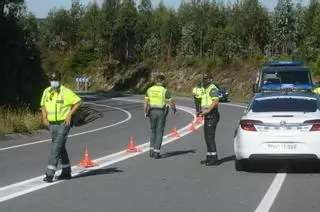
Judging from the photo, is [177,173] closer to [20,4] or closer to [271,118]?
[271,118]

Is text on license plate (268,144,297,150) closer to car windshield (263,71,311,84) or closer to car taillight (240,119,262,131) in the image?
car taillight (240,119,262,131)

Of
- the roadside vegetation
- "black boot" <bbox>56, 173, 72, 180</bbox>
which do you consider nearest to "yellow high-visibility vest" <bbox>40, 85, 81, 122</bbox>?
"black boot" <bbox>56, 173, 72, 180</bbox>

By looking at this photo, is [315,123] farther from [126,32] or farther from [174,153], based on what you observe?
[126,32]

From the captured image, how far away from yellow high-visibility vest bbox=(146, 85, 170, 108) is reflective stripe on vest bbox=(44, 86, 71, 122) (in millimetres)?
4221

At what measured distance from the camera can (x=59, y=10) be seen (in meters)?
108

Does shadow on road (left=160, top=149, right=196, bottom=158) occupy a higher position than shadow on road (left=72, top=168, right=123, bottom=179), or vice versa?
shadow on road (left=72, top=168, right=123, bottom=179)

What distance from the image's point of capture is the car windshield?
2211cm

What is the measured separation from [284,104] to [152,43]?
74.1 metres

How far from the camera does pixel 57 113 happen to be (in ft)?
36.2

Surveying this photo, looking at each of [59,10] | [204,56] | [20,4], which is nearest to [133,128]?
[20,4]

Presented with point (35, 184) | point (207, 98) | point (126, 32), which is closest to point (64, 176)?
point (35, 184)

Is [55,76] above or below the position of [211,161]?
above

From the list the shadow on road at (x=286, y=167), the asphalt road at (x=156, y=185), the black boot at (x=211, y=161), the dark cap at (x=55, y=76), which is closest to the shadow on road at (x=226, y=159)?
the asphalt road at (x=156, y=185)

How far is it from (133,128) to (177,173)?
44.9 feet
